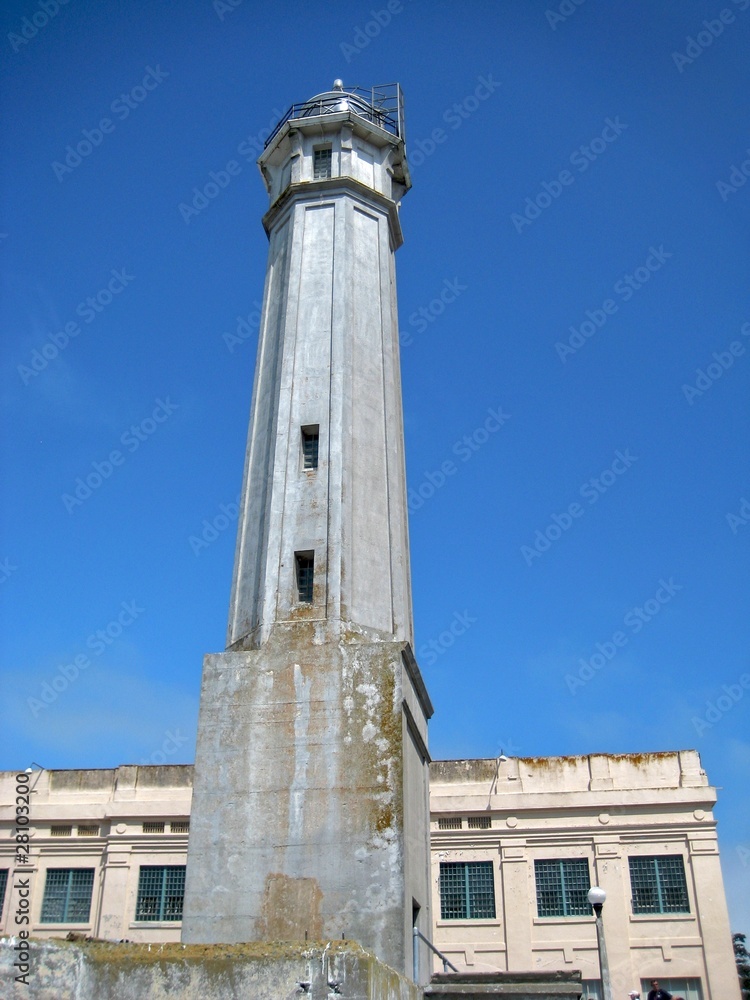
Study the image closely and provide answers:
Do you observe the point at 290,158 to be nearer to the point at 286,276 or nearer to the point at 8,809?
the point at 286,276

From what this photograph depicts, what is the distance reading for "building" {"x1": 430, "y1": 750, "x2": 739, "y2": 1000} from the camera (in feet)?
83.8

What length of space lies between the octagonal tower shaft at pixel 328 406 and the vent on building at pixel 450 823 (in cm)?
1375

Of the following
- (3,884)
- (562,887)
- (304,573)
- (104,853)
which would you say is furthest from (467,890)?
(304,573)

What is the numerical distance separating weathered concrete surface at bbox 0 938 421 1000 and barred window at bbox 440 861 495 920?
18505 millimetres

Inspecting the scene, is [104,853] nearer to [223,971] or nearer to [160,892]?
[160,892]

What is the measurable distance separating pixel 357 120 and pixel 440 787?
18937 millimetres

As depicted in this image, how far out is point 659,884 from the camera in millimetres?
26453

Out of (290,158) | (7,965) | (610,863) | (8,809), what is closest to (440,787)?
(610,863)

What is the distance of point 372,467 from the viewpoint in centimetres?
1708

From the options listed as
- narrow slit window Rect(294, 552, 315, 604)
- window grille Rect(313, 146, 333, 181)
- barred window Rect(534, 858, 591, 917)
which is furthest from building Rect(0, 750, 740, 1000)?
window grille Rect(313, 146, 333, 181)

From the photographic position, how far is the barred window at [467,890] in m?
27.1

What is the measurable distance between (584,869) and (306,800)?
53.4 feet

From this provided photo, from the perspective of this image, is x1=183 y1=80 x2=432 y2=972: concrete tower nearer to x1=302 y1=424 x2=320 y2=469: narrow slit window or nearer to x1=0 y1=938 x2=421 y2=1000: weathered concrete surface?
x1=302 y1=424 x2=320 y2=469: narrow slit window

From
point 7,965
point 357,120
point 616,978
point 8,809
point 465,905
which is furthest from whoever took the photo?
point 8,809
